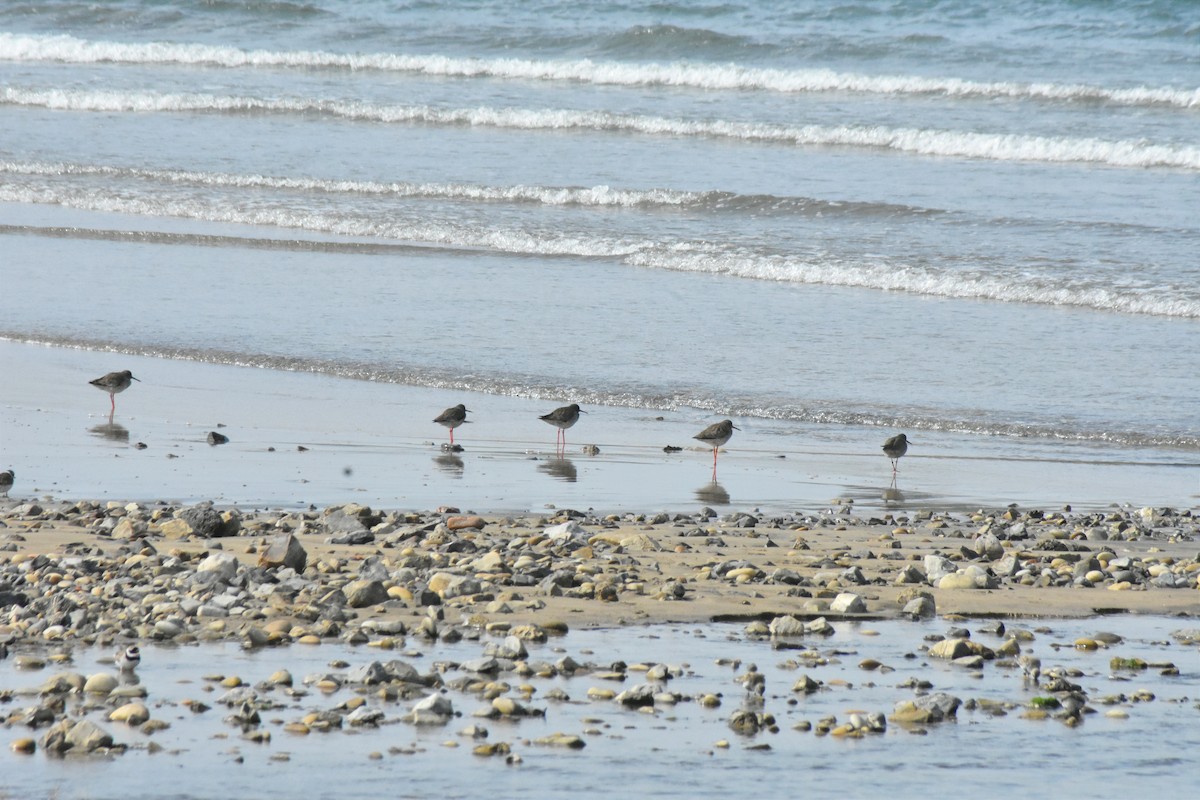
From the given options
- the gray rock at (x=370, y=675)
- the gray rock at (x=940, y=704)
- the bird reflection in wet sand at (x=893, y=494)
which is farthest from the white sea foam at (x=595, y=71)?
the gray rock at (x=370, y=675)

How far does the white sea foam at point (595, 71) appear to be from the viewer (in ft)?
77.8

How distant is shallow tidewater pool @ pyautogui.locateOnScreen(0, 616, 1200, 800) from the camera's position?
3.86 meters

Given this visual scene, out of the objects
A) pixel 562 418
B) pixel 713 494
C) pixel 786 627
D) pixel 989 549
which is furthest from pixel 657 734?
pixel 562 418

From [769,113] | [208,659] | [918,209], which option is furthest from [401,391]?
[769,113]

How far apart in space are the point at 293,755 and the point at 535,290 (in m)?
9.27

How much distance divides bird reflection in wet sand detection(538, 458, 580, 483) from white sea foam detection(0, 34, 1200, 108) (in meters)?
17.3

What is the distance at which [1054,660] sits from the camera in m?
4.97

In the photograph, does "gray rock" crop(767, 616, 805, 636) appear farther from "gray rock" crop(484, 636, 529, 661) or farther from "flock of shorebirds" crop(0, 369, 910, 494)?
"flock of shorebirds" crop(0, 369, 910, 494)

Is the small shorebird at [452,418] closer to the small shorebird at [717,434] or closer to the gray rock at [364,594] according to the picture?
the small shorebird at [717,434]

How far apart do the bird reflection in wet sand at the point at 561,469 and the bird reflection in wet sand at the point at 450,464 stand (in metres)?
0.46

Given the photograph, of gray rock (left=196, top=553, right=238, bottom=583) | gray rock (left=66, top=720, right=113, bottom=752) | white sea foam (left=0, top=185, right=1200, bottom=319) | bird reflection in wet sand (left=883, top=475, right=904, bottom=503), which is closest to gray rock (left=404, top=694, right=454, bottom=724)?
gray rock (left=66, top=720, right=113, bottom=752)

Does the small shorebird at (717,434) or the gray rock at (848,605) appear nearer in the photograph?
the gray rock at (848,605)

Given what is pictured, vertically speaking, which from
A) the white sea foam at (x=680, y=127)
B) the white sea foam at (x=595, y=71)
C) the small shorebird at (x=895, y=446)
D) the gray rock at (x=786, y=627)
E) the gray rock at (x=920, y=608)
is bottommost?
the gray rock at (x=786, y=627)

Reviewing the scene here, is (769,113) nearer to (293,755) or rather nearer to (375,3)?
(375,3)
